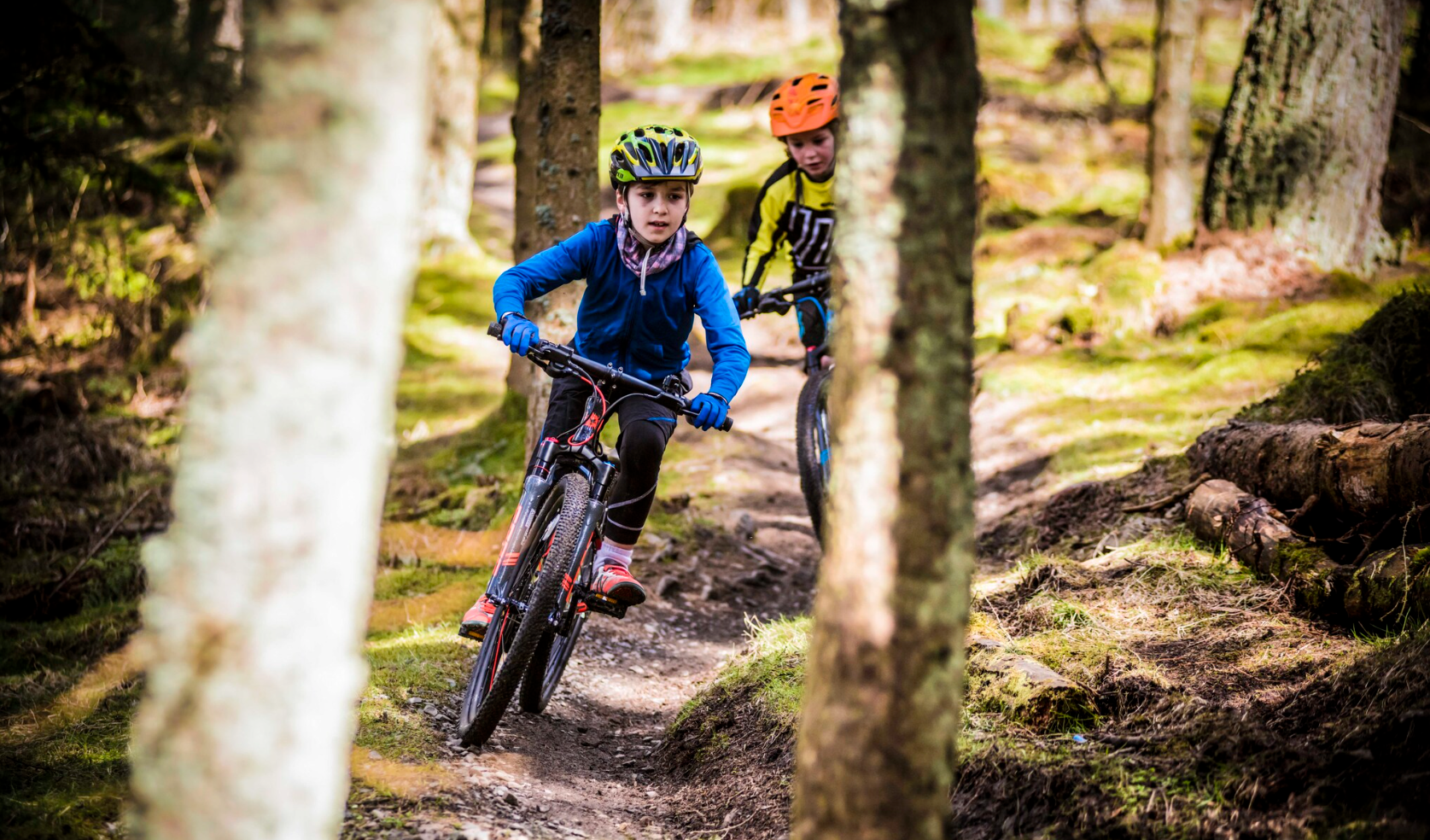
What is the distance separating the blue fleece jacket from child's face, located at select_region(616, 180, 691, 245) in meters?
0.16

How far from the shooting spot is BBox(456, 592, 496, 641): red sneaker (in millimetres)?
4109

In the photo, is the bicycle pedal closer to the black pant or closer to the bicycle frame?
the bicycle frame

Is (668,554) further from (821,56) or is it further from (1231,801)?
(821,56)

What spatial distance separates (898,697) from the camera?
203 cm

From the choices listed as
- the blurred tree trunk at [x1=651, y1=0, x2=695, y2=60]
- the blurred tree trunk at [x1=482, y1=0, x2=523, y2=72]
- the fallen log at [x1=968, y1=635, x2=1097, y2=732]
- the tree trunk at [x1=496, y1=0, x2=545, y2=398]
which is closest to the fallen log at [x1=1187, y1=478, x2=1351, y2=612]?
the fallen log at [x1=968, y1=635, x2=1097, y2=732]

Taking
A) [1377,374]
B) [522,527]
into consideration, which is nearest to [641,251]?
[522,527]

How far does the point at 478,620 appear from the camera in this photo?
4113 mm

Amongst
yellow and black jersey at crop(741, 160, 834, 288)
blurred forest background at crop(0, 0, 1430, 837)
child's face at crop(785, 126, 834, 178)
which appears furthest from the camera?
yellow and black jersey at crop(741, 160, 834, 288)

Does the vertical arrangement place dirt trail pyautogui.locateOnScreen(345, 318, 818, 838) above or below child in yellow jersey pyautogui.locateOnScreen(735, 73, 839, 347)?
below

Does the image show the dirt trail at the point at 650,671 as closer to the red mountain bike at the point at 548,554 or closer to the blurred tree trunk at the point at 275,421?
the red mountain bike at the point at 548,554

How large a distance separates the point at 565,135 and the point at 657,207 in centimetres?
245

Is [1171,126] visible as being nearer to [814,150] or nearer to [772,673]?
[814,150]

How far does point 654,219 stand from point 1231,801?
302 centimetres

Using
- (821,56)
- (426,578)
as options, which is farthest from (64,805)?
(821,56)
